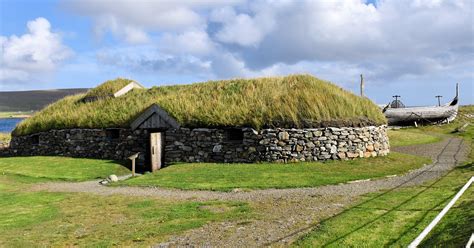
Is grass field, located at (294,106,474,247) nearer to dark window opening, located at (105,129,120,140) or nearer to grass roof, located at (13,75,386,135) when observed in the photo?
grass roof, located at (13,75,386,135)

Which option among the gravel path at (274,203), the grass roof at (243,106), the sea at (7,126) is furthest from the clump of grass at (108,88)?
the sea at (7,126)

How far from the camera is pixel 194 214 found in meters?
12.5

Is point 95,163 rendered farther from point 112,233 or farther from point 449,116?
point 449,116

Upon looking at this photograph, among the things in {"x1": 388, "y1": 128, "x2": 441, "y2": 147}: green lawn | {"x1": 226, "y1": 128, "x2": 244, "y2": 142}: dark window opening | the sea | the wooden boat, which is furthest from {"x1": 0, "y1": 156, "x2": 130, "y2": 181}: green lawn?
the sea

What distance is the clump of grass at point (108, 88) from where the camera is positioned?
101ft

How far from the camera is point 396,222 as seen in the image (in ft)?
34.4

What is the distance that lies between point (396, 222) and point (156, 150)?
50.1 feet

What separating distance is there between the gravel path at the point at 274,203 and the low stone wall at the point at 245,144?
3.55 metres

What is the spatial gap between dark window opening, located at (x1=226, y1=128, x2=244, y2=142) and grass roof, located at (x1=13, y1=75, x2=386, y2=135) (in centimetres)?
51

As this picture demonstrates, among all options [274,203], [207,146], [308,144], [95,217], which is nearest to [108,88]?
[207,146]

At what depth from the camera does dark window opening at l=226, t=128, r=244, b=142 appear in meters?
22.8

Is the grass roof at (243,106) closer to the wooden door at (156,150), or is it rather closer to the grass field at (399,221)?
the wooden door at (156,150)

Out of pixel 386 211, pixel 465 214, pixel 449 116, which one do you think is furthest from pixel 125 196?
pixel 449 116

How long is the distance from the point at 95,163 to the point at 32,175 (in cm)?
350
